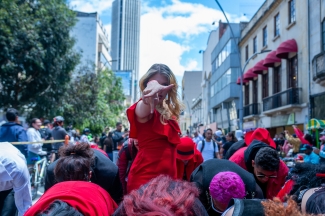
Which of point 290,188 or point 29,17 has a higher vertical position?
point 29,17

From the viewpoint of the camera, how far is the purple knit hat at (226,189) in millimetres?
2249

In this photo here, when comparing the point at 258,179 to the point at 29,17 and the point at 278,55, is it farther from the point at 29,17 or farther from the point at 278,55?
the point at 278,55

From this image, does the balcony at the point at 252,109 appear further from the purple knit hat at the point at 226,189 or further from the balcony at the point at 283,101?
the purple knit hat at the point at 226,189

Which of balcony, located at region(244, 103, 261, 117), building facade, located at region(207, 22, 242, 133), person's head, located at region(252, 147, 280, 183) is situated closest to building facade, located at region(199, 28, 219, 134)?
building facade, located at region(207, 22, 242, 133)

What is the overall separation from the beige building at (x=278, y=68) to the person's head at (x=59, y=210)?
711 inches

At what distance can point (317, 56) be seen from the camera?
1658 cm

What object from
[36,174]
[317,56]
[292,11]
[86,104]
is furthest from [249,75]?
[36,174]

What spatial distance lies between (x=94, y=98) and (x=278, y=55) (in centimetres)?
1263

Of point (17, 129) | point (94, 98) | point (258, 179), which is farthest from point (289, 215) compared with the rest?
point (94, 98)

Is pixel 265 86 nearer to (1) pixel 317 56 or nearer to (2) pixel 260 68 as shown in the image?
(2) pixel 260 68

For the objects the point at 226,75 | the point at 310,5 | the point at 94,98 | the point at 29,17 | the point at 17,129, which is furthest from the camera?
the point at 226,75

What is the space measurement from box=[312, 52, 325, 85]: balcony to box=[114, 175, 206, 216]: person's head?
15.8 m

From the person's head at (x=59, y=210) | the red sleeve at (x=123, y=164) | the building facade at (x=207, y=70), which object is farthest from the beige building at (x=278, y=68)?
the person's head at (x=59, y=210)

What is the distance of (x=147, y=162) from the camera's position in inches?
103
